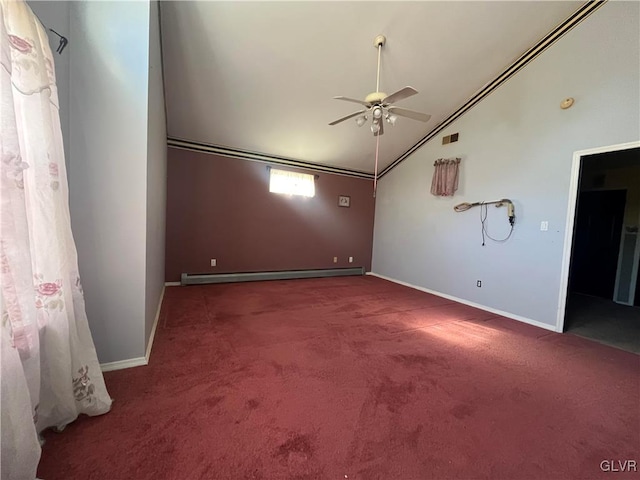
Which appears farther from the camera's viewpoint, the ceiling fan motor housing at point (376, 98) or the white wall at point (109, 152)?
the ceiling fan motor housing at point (376, 98)

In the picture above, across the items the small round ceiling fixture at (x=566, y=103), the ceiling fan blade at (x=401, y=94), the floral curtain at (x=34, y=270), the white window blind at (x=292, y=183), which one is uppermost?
the small round ceiling fixture at (x=566, y=103)

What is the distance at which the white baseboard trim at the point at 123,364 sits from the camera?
1.76 metres

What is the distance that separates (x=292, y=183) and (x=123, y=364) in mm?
3932

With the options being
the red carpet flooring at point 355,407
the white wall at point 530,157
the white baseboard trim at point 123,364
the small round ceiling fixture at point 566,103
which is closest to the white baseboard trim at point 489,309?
the white wall at point 530,157

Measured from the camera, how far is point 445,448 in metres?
1.30

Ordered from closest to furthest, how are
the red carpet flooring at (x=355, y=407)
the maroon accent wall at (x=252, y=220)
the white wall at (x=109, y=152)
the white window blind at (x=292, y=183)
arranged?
the red carpet flooring at (x=355, y=407) < the white wall at (x=109, y=152) < the maroon accent wall at (x=252, y=220) < the white window blind at (x=292, y=183)

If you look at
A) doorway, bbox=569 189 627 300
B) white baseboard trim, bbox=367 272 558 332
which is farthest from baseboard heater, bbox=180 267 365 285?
doorway, bbox=569 189 627 300

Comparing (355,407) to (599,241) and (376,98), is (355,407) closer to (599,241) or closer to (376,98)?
(376,98)

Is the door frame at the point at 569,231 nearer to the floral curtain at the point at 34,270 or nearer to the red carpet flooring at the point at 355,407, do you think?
the red carpet flooring at the point at 355,407

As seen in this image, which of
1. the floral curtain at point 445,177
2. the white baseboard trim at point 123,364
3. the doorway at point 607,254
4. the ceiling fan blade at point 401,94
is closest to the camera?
the white baseboard trim at point 123,364

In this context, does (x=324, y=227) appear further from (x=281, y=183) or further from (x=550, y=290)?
(x=550, y=290)

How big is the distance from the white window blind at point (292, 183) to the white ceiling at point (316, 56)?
87 centimetres

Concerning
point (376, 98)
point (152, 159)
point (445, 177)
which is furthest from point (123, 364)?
point (445, 177)

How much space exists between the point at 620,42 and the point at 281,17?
3.37 m
